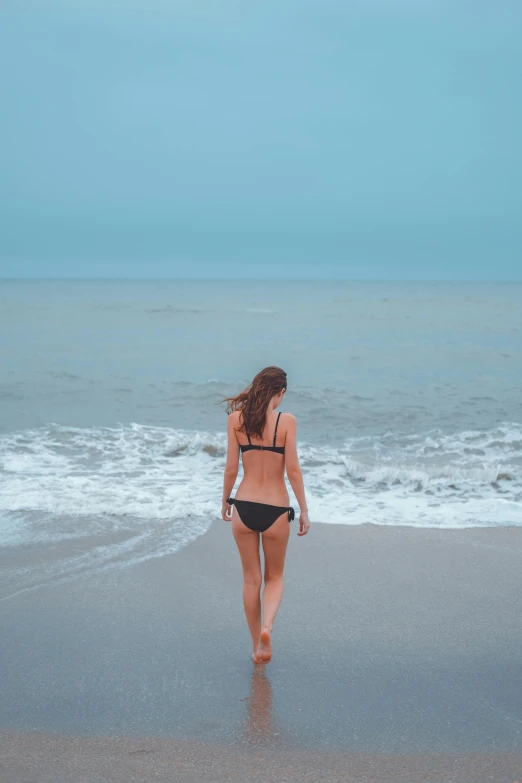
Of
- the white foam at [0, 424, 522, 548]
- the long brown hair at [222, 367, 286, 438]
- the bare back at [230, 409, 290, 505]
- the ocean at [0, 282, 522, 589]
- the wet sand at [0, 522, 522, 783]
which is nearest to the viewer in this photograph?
the wet sand at [0, 522, 522, 783]

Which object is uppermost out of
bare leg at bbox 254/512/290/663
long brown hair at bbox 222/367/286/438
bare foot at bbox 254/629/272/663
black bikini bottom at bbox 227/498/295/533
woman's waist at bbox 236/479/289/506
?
long brown hair at bbox 222/367/286/438

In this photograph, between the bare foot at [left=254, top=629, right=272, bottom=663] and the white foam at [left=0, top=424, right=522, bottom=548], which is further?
the white foam at [left=0, top=424, right=522, bottom=548]

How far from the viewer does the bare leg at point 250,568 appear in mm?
4488

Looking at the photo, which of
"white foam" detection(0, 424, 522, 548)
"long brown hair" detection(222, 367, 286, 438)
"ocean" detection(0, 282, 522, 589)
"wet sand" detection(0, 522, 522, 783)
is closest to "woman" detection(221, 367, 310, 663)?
"long brown hair" detection(222, 367, 286, 438)

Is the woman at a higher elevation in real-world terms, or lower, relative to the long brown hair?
lower

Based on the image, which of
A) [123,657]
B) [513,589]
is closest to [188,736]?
[123,657]

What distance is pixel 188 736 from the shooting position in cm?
370

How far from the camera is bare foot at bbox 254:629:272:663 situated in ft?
14.3

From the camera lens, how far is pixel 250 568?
455cm

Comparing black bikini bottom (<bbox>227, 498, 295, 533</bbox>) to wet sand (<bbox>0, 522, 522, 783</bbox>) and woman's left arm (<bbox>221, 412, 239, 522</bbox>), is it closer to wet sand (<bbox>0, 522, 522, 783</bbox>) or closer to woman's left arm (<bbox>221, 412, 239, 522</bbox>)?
woman's left arm (<bbox>221, 412, 239, 522</bbox>)

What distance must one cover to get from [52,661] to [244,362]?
26.8 metres

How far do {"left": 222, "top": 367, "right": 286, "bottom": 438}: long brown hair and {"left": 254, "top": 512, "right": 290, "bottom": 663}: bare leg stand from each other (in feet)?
1.96

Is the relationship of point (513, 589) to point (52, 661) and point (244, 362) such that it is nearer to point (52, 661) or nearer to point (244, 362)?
point (52, 661)

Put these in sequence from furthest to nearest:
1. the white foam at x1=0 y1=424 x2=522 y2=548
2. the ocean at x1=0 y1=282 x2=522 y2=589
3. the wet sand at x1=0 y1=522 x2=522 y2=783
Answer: the white foam at x1=0 y1=424 x2=522 y2=548 → the ocean at x1=0 y1=282 x2=522 y2=589 → the wet sand at x1=0 y1=522 x2=522 y2=783
